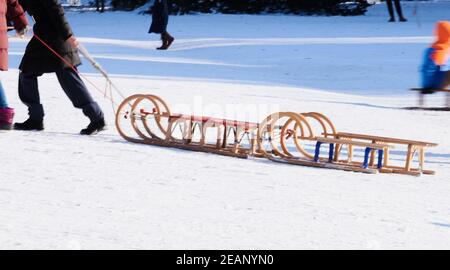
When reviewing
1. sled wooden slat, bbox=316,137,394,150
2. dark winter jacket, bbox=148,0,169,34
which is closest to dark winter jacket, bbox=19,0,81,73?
sled wooden slat, bbox=316,137,394,150

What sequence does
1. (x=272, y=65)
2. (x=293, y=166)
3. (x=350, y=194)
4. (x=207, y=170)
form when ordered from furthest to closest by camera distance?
(x=272, y=65)
(x=293, y=166)
(x=207, y=170)
(x=350, y=194)

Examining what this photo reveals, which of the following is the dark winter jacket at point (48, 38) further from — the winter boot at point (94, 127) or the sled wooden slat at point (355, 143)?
the sled wooden slat at point (355, 143)

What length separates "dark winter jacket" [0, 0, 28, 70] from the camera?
862cm

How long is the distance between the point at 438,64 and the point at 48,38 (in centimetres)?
630

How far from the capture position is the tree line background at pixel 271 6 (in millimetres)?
34750

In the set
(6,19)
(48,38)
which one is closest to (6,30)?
(6,19)

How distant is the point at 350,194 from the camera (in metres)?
7.06

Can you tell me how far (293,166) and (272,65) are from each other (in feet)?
35.7

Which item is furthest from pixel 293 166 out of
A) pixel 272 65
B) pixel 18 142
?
pixel 272 65

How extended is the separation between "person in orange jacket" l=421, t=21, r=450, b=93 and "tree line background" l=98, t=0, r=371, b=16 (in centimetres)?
2123

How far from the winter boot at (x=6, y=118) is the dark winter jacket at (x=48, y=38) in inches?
15.1

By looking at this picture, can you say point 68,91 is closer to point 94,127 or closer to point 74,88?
point 74,88

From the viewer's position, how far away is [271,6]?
35594mm
